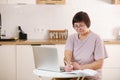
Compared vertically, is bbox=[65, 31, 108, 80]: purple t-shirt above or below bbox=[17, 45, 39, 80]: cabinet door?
above

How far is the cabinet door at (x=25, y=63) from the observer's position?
4.23 meters

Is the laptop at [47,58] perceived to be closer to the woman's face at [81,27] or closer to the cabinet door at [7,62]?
the woman's face at [81,27]

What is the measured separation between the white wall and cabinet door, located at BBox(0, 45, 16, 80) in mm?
583

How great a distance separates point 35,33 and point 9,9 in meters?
0.64

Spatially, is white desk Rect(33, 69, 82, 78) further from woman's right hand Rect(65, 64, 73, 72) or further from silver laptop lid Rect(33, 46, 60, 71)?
woman's right hand Rect(65, 64, 73, 72)

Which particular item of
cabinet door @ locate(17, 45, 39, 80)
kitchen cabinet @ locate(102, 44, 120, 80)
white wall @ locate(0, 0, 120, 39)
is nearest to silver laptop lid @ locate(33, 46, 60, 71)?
cabinet door @ locate(17, 45, 39, 80)

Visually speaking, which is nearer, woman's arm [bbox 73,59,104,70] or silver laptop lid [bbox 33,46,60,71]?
silver laptop lid [bbox 33,46,60,71]

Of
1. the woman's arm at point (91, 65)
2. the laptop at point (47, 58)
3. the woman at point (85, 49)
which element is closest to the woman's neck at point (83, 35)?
the woman at point (85, 49)

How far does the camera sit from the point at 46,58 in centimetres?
228

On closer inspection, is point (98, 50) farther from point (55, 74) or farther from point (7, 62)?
point (7, 62)

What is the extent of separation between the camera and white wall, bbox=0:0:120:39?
472 cm

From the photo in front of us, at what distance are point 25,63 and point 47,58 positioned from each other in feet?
6.72

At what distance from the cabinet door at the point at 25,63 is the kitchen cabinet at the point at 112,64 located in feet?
3.96

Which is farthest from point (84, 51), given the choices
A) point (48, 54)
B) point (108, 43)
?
point (108, 43)
